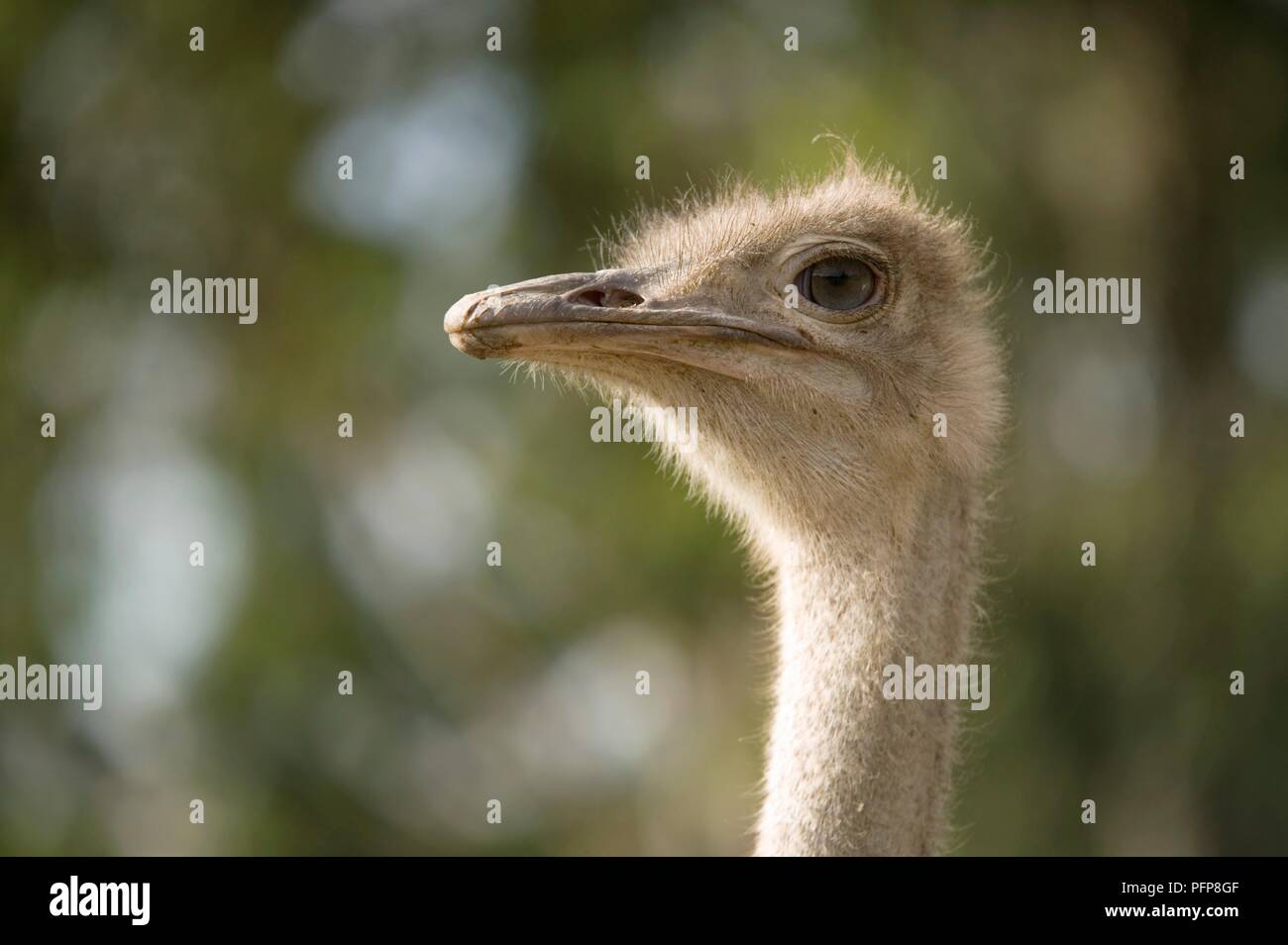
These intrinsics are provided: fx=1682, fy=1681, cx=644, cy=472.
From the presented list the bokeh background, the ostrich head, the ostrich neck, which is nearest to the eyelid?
the ostrich head

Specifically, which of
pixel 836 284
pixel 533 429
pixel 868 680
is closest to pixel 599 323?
pixel 836 284

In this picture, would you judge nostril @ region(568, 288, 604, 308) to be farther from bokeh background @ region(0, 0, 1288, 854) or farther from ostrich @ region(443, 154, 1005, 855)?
bokeh background @ region(0, 0, 1288, 854)

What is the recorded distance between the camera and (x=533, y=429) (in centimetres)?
1403

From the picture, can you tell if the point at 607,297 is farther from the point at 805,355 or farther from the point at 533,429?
the point at 533,429

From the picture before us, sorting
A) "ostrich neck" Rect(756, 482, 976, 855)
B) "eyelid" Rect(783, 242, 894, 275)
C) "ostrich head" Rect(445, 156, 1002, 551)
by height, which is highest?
"eyelid" Rect(783, 242, 894, 275)

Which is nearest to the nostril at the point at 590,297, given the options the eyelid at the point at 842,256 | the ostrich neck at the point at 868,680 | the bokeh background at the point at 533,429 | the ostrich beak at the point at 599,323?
the ostrich beak at the point at 599,323

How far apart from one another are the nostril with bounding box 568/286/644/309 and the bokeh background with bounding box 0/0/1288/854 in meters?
7.56

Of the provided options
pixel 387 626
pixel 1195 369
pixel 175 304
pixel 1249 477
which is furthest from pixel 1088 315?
pixel 175 304

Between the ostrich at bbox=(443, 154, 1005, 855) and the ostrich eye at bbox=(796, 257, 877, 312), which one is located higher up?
the ostrich eye at bbox=(796, 257, 877, 312)

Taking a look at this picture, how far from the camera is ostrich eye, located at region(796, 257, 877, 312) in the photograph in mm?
3809

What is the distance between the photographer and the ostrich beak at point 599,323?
3.40 m

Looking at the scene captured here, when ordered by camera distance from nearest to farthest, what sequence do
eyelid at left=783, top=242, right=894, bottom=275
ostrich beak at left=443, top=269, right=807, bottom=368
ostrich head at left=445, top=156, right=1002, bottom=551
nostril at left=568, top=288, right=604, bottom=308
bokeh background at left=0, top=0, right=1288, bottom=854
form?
1. ostrich beak at left=443, top=269, right=807, bottom=368
2. nostril at left=568, top=288, right=604, bottom=308
3. ostrich head at left=445, top=156, right=1002, bottom=551
4. eyelid at left=783, top=242, right=894, bottom=275
5. bokeh background at left=0, top=0, right=1288, bottom=854

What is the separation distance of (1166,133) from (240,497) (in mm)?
7632
